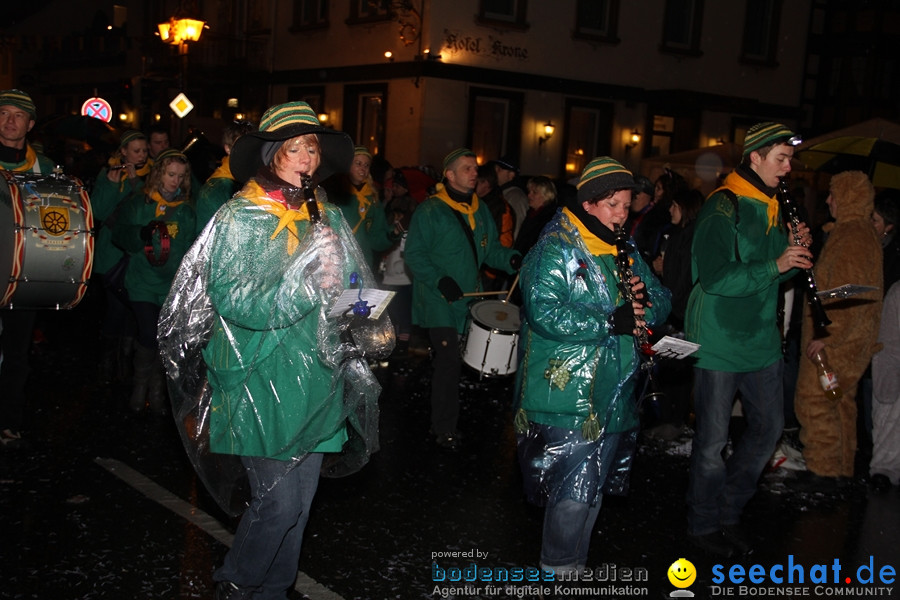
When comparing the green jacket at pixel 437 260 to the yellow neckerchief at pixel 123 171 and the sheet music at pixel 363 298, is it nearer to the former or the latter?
the yellow neckerchief at pixel 123 171

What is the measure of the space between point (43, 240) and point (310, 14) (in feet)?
62.0

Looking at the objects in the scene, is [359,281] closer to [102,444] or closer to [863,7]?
[102,444]

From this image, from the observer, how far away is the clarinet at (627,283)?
4.20m

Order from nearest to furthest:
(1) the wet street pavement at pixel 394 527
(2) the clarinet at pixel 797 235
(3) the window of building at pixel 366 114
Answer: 1. (1) the wet street pavement at pixel 394 527
2. (2) the clarinet at pixel 797 235
3. (3) the window of building at pixel 366 114

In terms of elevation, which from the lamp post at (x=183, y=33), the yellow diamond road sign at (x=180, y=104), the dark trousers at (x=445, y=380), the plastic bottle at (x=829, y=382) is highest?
the lamp post at (x=183, y=33)

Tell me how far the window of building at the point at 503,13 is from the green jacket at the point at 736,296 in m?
16.0

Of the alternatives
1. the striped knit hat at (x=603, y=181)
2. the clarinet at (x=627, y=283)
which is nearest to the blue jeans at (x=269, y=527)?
the clarinet at (x=627, y=283)

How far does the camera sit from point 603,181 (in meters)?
4.33

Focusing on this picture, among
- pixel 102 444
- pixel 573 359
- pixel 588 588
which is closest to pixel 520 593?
pixel 588 588

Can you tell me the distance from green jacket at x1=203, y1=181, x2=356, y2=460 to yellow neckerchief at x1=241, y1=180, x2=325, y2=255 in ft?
0.04

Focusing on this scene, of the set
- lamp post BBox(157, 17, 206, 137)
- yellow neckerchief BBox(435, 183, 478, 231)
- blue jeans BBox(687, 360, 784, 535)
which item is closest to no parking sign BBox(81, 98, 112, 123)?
lamp post BBox(157, 17, 206, 137)

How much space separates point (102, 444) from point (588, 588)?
3547 mm

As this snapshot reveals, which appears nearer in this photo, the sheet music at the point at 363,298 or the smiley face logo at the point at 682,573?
the sheet music at the point at 363,298

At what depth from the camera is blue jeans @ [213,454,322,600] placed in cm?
368
